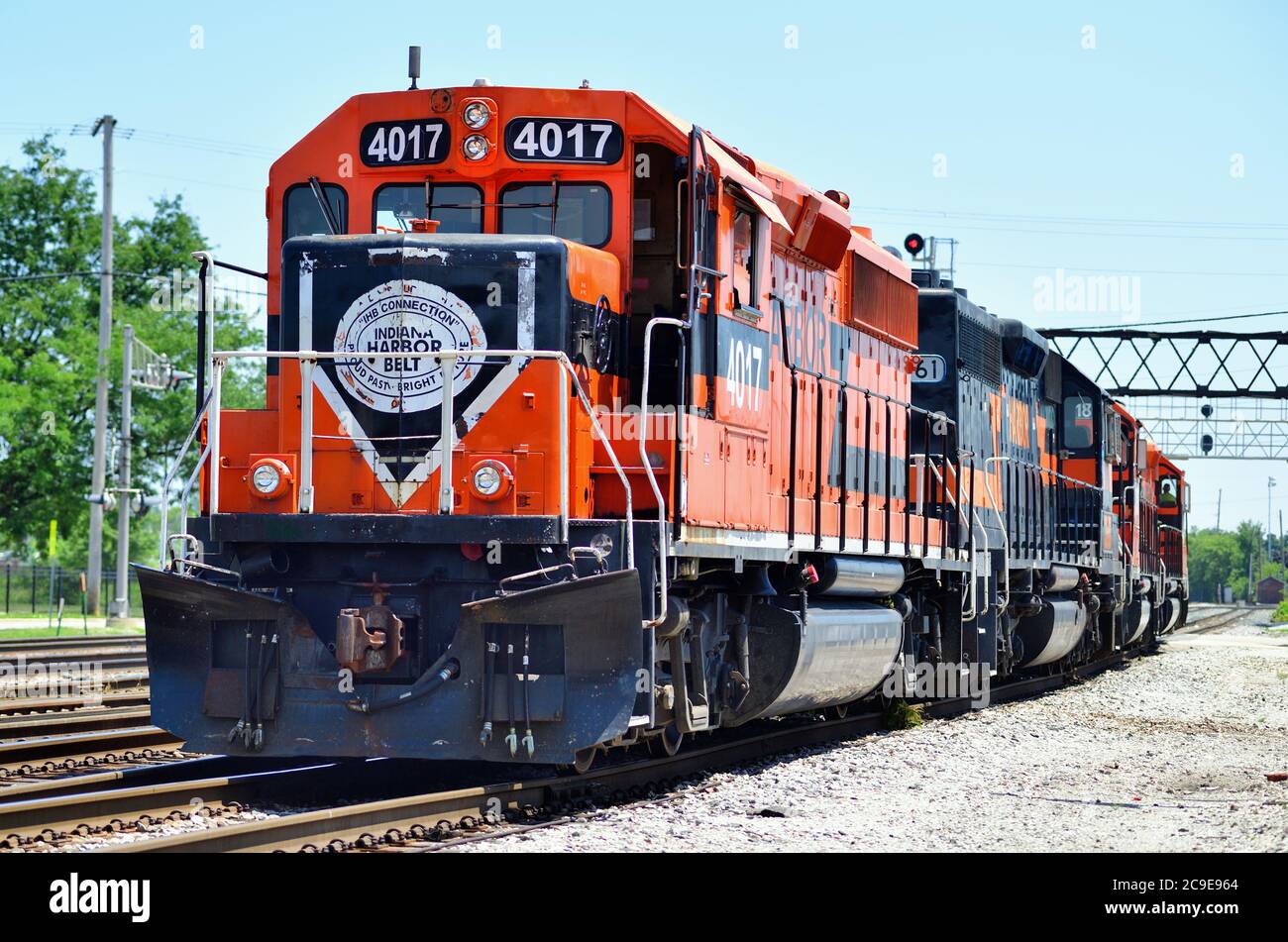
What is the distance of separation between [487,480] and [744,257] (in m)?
2.71

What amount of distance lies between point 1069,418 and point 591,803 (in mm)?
16154

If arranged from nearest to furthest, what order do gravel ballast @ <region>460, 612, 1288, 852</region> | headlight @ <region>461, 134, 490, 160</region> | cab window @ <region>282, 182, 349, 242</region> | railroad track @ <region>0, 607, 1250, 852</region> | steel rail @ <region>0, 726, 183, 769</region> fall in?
railroad track @ <region>0, 607, 1250, 852</region> → gravel ballast @ <region>460, 612, 1288, 852</region> → headlight @ <region>461, 134, 490, 160</region> → cab window @ <region>282, 182, 349, 242</region> → steel rail @ <region>0, 726, 183, 769</region>

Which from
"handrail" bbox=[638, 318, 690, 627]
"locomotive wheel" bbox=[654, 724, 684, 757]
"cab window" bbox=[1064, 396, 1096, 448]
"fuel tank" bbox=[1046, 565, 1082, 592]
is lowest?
"locomotive wheel" bbox=[654, 724, 684, 757]

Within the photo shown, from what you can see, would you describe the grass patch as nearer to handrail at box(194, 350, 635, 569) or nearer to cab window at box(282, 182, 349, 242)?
handrail at box(194, 350, 635, 569)

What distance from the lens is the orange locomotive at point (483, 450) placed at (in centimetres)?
840

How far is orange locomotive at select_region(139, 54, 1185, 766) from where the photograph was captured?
8398mm

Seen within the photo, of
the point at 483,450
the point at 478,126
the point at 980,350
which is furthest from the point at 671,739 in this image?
the point at 980,350

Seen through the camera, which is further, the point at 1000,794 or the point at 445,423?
the point at 1000,794

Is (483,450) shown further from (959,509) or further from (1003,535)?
(1003,535)

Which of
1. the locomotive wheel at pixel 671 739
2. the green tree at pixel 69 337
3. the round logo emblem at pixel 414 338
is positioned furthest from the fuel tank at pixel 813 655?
the green tree at pixel 69 337

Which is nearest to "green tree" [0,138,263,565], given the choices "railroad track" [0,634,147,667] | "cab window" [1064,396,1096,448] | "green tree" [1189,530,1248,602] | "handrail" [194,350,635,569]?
"railroad track" [0,634,147,667]

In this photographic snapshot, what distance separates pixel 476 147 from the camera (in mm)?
9234

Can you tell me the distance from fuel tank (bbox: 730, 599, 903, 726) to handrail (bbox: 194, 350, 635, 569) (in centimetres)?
241

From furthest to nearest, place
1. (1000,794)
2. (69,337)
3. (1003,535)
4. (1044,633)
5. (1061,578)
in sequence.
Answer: (69,337) < (1061,578) < (1044,633) < (1003,535) < (1000,794)
